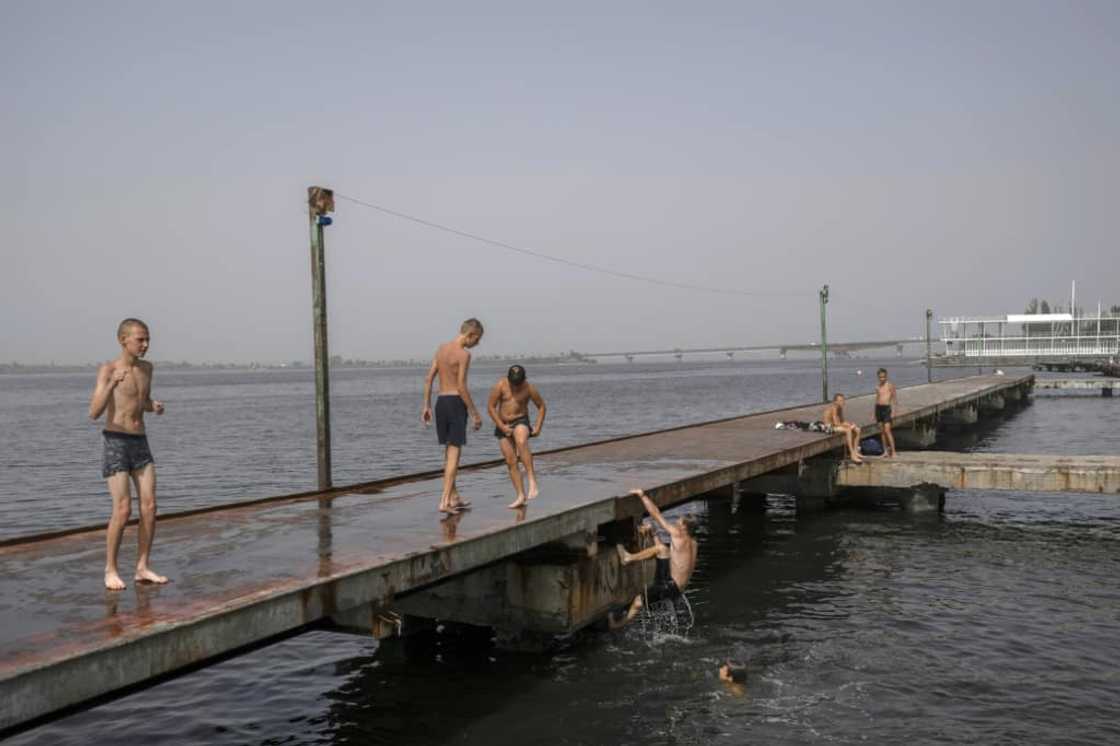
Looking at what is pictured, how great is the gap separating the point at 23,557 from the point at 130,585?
85.3 inches

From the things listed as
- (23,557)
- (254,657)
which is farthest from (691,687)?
(23,557)

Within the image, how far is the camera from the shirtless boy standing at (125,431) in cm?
689

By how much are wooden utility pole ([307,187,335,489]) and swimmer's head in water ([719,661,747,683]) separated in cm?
669

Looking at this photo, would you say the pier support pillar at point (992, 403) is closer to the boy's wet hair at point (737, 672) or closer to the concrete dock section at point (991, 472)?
the concrete dock section at point (991, 472)

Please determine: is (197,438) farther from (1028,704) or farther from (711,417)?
(1028,704)

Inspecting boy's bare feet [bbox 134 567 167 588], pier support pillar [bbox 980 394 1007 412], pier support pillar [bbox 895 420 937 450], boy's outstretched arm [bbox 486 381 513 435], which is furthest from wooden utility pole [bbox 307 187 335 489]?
pier support pillar [bbox 980 394 1007 412]

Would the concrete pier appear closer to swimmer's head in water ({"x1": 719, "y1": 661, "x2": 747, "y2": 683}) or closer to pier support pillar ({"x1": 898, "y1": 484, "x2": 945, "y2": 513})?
pier support pillar ({"x1": 898, "y1": 484, "x2": 945, "y2": 513})

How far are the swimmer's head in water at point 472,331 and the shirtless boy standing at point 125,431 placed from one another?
3.79 m

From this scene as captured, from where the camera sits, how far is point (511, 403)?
11070mm

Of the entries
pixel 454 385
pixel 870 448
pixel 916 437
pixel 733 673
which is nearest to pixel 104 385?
pixel 454 385

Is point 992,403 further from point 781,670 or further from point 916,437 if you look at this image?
point 781,670

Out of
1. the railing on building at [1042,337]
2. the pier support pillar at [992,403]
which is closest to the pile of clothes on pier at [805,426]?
the pier support pillar at [992,403]

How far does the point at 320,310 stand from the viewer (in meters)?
14.5

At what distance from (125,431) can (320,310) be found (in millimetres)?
7686
